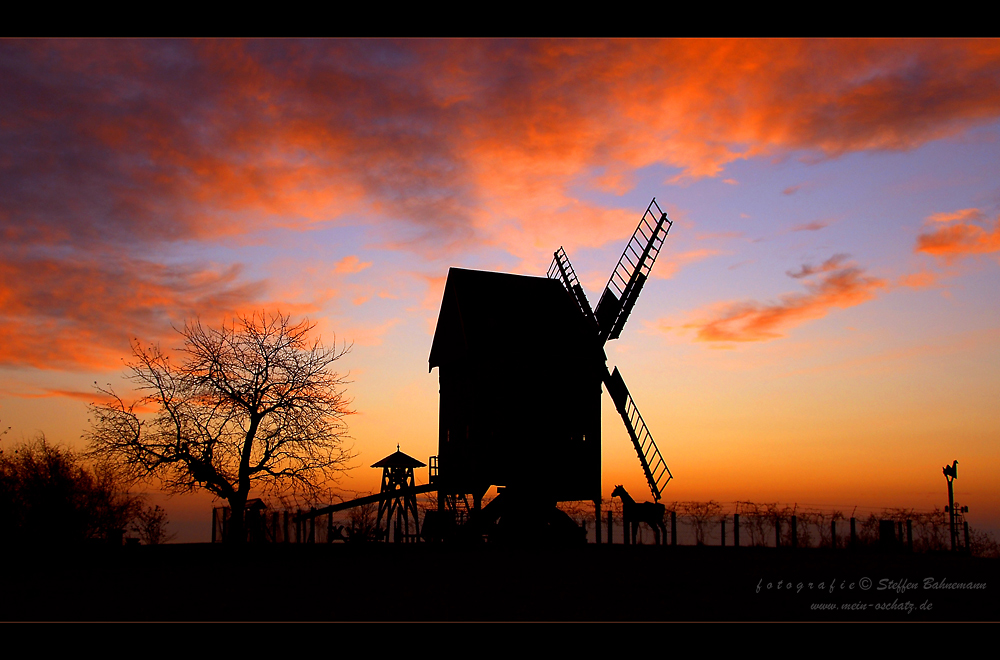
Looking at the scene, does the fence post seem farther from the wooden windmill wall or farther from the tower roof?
the tower roof

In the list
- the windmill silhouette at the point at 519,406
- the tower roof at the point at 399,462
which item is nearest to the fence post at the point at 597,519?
the windmill silhouette at the point at 519,406

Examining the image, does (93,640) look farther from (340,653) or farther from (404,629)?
(404,629)

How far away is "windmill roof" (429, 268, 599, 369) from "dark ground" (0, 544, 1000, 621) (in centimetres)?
926

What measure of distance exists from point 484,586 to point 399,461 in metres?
20.3

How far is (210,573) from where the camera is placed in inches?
888

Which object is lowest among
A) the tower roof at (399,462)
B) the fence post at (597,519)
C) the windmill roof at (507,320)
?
the fence post at (597,519)

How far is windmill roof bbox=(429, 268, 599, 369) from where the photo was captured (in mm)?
34281

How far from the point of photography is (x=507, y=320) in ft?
115

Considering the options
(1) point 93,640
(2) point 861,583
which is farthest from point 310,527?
(1) point 93,640

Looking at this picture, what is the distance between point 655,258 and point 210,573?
26.7m

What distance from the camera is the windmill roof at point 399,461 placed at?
3862cm

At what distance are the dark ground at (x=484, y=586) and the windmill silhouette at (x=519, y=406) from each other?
14.9 ft

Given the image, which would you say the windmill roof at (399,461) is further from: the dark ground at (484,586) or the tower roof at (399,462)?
the dark ground at (484,586)

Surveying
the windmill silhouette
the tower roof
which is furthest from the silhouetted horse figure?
the tower roof
